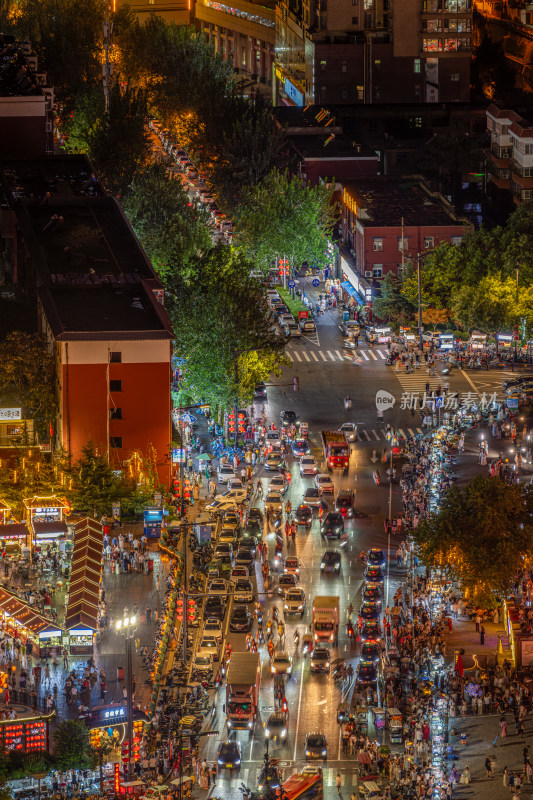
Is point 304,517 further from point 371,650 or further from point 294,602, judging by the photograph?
point 371,650

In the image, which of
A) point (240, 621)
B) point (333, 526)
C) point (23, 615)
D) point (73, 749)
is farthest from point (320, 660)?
point (333, 526)

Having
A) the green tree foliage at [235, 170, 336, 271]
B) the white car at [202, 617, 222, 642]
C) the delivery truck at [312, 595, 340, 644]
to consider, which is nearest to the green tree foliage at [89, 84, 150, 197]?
the green tree foliage at [235, 170, 336, 271]

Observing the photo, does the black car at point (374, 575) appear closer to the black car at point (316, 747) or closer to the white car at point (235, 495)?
the white car at point (235, 495)

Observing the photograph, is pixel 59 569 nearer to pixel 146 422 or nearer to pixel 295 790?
pixel 146 422

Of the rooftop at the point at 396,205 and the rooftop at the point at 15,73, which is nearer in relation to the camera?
the rooftop at the point at 396,205

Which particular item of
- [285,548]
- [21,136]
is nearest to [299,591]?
[285,548]

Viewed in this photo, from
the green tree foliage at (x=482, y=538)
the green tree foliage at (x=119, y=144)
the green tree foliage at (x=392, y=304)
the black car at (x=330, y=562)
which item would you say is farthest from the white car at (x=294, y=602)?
the green tree foliage at (x=119, y=144)

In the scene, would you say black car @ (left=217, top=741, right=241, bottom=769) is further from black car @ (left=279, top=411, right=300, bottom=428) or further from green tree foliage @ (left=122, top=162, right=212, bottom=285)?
green tree foliage @ (left=122, top=162, right=212, bottom=285)

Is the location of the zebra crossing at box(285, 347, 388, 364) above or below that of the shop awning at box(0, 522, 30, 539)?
above
